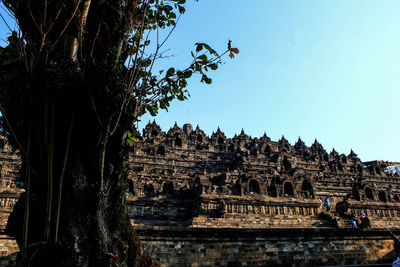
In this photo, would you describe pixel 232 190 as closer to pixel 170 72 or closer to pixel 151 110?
pixel 151 110

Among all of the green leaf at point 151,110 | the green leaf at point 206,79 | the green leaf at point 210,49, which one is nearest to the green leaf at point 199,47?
the green leaf at point 210,49

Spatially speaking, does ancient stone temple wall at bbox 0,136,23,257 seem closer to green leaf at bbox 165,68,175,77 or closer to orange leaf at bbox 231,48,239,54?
green leaf at bbox 165,68,175,77

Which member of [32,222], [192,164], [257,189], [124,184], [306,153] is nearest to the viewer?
[32,222]

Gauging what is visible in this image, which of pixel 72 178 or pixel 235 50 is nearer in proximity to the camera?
pixel 72 178

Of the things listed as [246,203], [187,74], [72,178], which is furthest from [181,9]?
[246,203]

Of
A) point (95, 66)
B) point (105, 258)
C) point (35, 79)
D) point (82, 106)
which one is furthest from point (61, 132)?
point (105, 258)

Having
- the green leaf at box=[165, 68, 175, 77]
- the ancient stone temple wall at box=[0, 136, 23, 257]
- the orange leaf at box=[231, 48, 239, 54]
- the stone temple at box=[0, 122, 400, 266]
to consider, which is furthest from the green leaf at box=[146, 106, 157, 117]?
the ancient stone temple wall at box=[0, 136, 23, 257]

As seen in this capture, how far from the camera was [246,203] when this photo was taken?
22766 millimetres

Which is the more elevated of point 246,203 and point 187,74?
point 187,74

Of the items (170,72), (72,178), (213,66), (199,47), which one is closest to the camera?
(72,178)

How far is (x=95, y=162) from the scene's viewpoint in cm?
488

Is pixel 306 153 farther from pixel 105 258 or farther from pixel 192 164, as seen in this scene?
pixel 105 258

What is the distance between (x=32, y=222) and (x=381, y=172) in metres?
52.9

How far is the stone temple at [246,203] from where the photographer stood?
1236 cm
